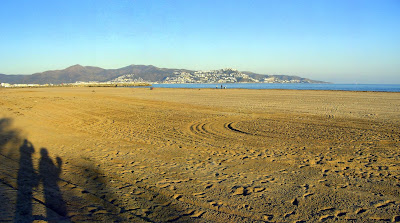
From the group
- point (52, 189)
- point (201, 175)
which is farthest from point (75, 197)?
point (201, 175)

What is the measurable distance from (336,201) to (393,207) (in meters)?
0.70

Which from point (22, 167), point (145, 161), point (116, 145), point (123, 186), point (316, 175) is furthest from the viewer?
point (116, 145)

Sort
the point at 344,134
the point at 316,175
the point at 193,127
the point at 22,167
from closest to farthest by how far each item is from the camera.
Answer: the point at 316,175
the point at 22,167
the point at 344,134
the point at 193,127

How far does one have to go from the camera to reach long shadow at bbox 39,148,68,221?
3.28m

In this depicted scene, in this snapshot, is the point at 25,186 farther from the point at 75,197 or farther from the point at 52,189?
the point at 75,197

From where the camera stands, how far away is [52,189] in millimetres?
4086

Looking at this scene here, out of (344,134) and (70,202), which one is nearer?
(70,202)

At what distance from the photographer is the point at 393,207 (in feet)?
11.7

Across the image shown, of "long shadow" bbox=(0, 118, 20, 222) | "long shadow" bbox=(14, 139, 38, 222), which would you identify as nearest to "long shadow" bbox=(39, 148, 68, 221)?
"long shadow" bbox=(14, 139, 38, 222)

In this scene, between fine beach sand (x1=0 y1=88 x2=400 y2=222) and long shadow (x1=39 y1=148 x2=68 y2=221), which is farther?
fine beach sand (x1=0 y1=88 x2=400 y2=222)

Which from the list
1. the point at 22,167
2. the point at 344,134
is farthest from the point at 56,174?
the point at 344,134

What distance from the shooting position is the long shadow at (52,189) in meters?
3.28

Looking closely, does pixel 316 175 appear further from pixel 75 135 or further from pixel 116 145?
pixel 75 135

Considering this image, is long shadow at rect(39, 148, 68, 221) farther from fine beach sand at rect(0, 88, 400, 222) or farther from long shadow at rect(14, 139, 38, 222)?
long shadow at rect(14, 139, 38, 222)
